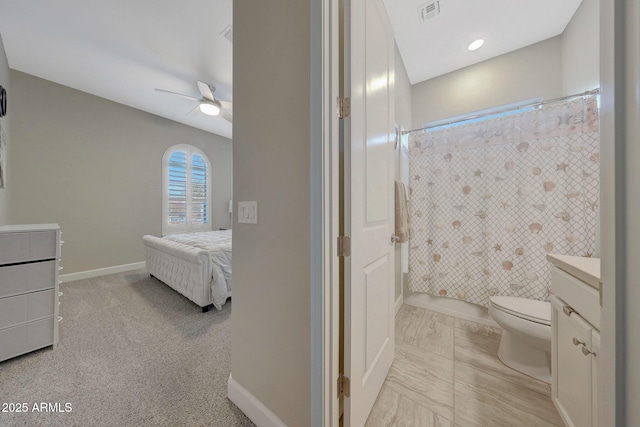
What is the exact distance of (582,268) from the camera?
85cm

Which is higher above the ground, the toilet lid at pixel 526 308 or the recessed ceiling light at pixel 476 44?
the recessed ceiling light at pixel 476 44

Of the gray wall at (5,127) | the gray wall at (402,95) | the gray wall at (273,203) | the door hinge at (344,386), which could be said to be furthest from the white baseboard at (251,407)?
the gray wall at (5,127)

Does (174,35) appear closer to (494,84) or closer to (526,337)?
(494,84)

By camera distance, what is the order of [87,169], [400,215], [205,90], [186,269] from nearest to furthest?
[400,215] < [186,269] < [205,90] < [87,169]

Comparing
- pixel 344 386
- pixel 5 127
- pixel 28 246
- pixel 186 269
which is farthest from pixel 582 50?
pixel 5 127

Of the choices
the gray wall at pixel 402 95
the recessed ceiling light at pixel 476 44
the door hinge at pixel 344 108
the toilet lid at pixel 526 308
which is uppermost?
Result: the recessed ceiling light at pixel 476 44

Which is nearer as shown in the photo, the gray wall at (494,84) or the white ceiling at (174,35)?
the white ceiling at (174,35)

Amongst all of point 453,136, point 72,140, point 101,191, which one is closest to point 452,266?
point 453,136

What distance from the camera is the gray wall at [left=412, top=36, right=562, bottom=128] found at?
2.02 meters

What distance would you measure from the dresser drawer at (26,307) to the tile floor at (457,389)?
2425mm

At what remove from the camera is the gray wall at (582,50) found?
5.05 feet

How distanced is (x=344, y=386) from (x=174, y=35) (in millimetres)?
3194

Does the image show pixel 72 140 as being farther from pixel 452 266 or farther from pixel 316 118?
pixel 452 266

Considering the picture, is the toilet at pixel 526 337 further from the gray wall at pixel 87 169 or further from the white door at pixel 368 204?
the gray wall at pixel 87 169
